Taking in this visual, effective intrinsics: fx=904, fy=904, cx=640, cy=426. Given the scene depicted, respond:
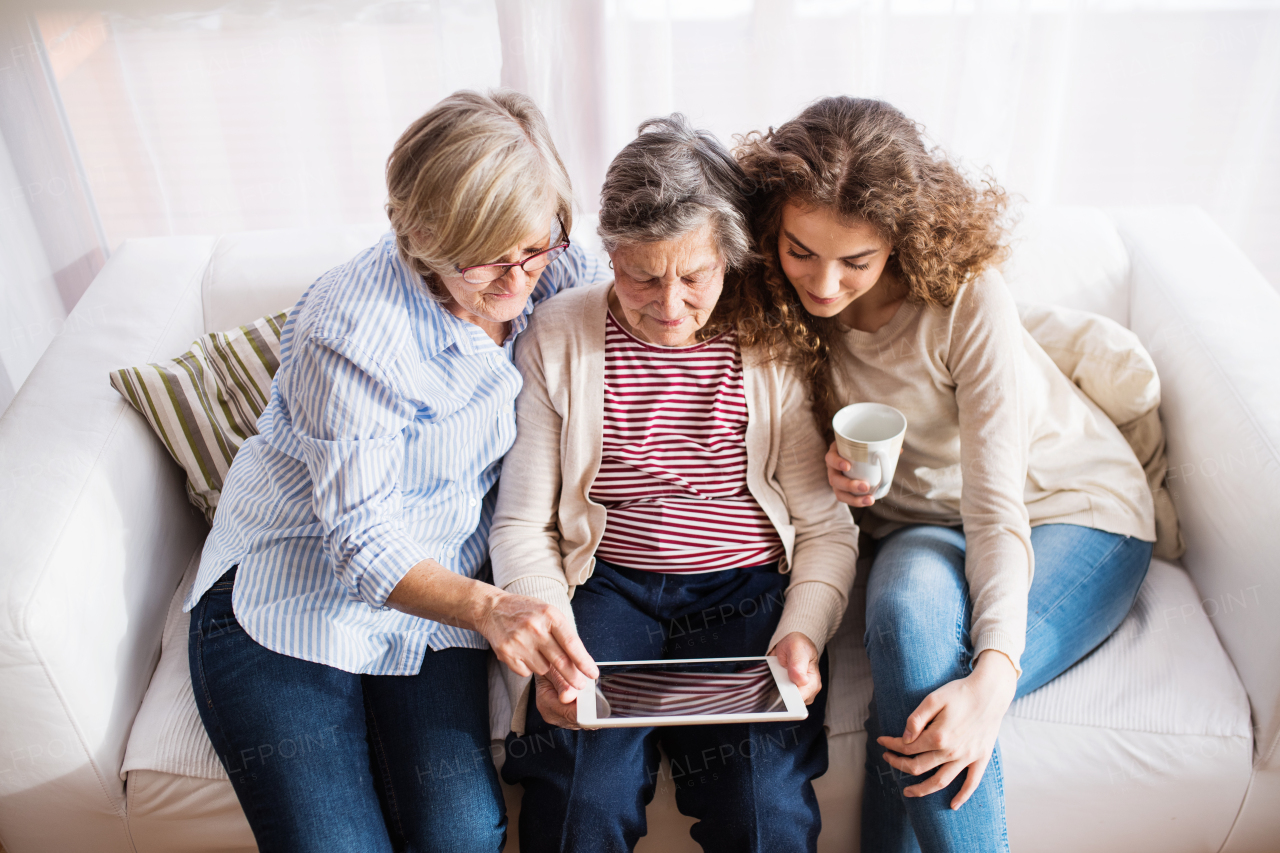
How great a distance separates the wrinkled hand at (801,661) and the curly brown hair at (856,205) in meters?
0.34

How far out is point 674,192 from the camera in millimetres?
1147

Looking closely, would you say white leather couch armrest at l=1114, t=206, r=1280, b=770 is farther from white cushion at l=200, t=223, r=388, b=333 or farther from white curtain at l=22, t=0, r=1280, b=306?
white cushion at l=200, t=223, r=388, b=333

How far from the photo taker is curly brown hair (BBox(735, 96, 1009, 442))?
1.16m

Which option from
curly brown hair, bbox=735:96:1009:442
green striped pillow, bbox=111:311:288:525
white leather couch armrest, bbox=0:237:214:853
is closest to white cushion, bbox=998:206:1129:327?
curly brown hair, bbox=735:96:1009:442

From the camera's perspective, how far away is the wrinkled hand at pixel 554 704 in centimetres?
117

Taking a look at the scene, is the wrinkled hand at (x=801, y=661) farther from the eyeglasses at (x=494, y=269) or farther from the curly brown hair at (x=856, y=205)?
the eyeglasses at (x=494, y=269)

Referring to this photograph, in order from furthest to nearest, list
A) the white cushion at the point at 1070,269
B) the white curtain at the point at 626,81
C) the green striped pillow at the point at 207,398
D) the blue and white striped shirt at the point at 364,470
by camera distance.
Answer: the white curtain at the point at 626,81 → the white cushion at the point at 1070,269 → the green striped pillow at the point at 207,398 → the blue and white striped shirt at the point at 364,470

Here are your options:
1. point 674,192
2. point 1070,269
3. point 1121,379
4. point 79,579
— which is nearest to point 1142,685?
point 1121,379

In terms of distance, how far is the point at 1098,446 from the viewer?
1.46 metres

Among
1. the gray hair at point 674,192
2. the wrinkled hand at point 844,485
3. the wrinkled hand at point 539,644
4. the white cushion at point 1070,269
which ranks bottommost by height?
the wrinkled hand at point 539,644

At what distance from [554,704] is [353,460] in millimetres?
419

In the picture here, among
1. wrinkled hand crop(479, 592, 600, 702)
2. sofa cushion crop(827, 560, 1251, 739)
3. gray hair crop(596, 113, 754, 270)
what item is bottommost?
sofa cushion crop(827, 560, 1251, 739)

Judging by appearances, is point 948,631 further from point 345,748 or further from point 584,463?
point 345,748

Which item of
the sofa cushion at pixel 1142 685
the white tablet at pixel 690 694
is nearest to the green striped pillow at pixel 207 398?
the white tablet at pixel 690 694
